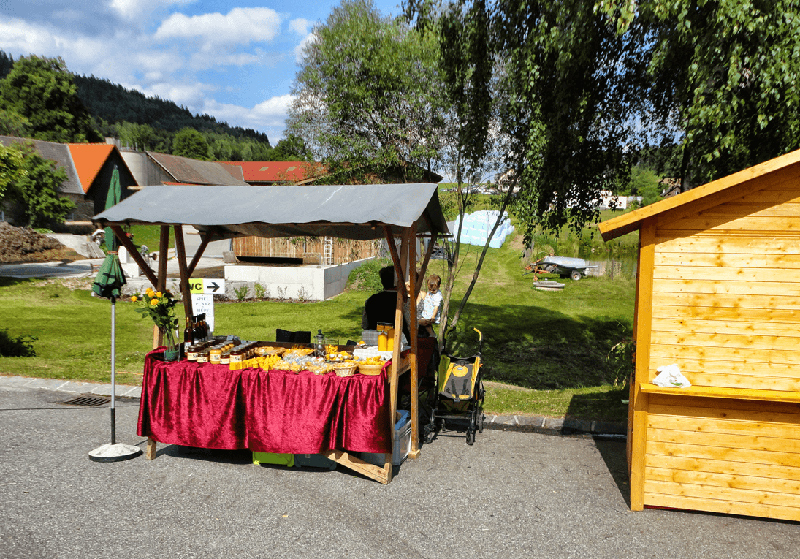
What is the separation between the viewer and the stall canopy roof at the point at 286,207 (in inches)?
215

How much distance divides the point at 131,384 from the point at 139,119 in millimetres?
168491

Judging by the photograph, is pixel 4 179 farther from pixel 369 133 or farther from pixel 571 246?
pixel 571 246

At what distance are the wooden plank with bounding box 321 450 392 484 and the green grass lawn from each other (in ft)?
8.95

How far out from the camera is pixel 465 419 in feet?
22.6

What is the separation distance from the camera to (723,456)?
15.9ft

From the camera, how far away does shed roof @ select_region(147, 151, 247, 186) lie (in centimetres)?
4681

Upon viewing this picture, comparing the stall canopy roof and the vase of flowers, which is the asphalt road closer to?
the vase of flowers

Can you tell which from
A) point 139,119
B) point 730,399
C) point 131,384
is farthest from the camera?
A: point 139,119

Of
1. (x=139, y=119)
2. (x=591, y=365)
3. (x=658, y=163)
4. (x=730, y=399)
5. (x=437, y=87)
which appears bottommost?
(x=591, y=365)

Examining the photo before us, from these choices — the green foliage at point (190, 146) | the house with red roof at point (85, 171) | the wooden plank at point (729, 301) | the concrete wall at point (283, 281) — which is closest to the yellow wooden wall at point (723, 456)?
the wooden plank at point (729, 301)

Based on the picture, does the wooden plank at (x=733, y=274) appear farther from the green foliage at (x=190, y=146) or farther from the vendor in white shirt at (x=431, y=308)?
the green foliage at (x=190, y=146)

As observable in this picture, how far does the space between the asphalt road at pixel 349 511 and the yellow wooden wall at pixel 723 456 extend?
0.17 m

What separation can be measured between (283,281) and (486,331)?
7675 mm

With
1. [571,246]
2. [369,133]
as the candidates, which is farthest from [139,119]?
[369,133]
